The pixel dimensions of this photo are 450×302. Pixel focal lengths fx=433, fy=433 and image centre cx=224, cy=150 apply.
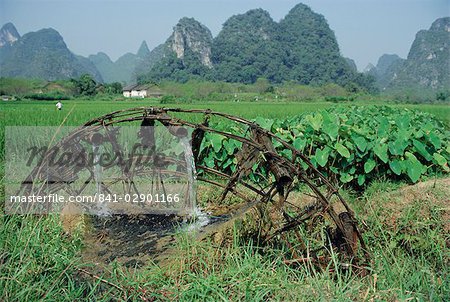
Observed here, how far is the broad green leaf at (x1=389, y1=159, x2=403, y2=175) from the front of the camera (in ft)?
15.4

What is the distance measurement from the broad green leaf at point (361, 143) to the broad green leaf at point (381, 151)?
0.11 m

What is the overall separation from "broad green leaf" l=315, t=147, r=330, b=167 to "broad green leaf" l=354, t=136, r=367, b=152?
0.33m

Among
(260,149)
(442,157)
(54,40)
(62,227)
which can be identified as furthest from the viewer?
(54,40)

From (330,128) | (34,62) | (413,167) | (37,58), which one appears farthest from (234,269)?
(37,58)

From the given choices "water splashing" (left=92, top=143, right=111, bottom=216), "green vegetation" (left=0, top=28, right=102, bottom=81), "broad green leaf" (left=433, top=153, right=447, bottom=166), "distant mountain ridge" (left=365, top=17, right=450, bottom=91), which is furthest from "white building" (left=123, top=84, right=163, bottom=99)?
"distant mountain ridge" (left=365, top=17, right=450, bottom=91)

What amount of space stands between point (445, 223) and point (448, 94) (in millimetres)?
51889

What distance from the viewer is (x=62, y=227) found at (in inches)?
109

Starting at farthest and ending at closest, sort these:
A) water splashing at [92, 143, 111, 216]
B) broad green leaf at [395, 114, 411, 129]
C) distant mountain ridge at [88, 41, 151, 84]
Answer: distant mountain ridge at [88, 41, 151, 84] < broad green leaf at [395, 114, 411, 129] < water splashing at [92, 143, 111, 216]

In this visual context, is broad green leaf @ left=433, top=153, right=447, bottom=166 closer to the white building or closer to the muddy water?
the muddy water

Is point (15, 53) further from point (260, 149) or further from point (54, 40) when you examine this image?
point (260, 149)

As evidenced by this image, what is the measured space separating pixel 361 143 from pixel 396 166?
444 mm

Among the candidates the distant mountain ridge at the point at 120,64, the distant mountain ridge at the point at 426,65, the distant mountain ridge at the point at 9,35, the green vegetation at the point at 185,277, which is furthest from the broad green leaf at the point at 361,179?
the distant mountain ridge at the point at 120,64

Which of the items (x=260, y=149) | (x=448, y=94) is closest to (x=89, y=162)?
(x=260, y=149)

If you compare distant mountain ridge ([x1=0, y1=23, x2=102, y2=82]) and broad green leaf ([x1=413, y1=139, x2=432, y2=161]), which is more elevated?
distant mountain ridge ([x1=0, y1=23, x2=102, y2=82])
